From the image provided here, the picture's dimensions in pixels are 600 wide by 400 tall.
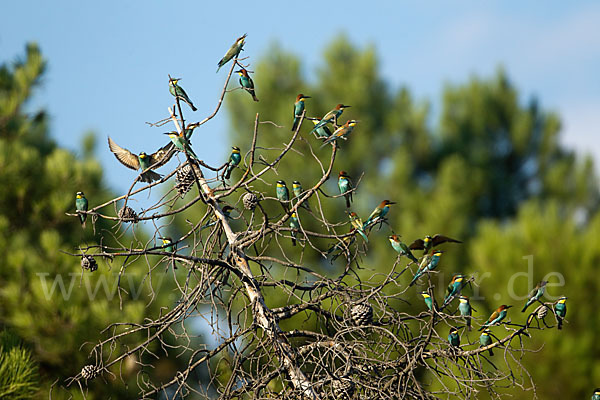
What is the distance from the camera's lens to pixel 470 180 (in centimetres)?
1243

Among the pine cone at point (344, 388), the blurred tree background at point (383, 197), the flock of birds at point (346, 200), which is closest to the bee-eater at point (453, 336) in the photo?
the flock of birds at point (346, 200)

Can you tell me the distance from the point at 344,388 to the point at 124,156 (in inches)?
55.3

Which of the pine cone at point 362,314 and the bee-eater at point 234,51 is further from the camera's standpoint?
the bee-eater at point 234,51

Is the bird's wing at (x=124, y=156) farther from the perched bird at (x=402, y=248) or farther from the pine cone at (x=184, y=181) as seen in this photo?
the perched bird at (x=402, y=248)

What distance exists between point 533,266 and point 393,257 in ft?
7.57

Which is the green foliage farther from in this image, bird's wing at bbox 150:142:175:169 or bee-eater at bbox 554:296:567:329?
bee-eater at bbox 554:296:567:329

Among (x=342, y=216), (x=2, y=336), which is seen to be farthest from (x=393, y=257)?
(x=2, y=336)

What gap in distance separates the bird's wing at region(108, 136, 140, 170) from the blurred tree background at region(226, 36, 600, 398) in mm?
5694

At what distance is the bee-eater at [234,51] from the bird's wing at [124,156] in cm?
52

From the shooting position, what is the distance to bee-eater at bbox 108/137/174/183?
2.43m

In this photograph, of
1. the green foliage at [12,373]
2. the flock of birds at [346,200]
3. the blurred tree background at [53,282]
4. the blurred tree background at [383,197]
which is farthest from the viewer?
the blurred tree background at [383,197]

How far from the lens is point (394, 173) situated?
11.9 metres

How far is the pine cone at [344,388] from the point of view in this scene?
200 cm

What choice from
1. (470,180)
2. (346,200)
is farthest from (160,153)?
(470,180)
